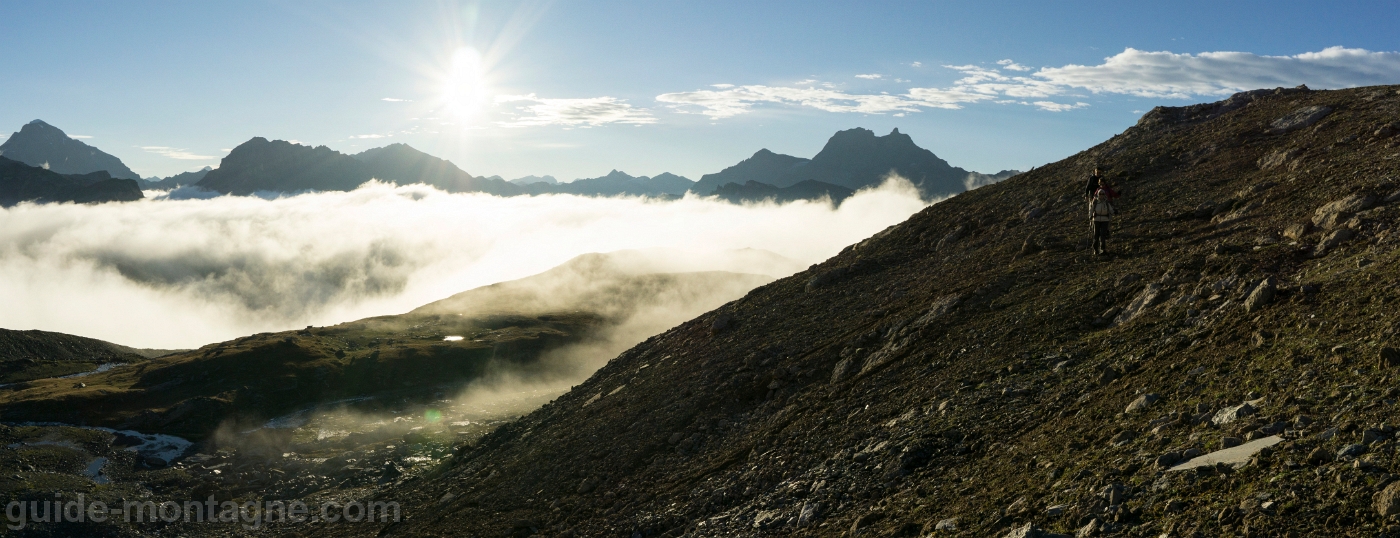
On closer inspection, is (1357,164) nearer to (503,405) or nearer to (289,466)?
(289,466)

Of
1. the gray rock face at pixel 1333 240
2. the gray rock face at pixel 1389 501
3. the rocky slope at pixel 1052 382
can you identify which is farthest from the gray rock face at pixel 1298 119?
the gray rock face at pixel 1389 501

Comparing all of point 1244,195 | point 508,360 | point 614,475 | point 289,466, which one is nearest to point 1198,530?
point 614,475

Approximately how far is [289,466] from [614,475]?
8377 centimetres

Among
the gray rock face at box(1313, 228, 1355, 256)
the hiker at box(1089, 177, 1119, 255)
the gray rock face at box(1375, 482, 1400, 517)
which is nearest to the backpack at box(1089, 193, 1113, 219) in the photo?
the hiker at box(1089, 177, 1119, 255)

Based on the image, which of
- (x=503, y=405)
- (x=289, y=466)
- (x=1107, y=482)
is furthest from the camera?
(x=503, y=405)

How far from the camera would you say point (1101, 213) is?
33469mm

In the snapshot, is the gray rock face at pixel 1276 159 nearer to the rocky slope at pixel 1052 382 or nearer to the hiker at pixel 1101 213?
the rocky slope at pixel 1052 382

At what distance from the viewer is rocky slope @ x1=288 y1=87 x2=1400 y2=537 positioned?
14.8 m

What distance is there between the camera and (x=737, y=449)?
30.3m

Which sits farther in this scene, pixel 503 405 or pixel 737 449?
pixel 503 405

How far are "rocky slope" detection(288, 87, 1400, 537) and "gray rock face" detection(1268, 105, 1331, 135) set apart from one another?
0.59ft

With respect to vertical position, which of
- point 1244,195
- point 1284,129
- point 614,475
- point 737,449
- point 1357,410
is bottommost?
point 614,475

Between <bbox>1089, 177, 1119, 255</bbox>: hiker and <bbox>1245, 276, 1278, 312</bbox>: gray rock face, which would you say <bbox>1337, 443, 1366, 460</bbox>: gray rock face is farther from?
<bbox>1089, 177, 1119, 255</bbox>: hiker

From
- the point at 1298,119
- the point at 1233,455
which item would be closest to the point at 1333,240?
the point at 1233,455
